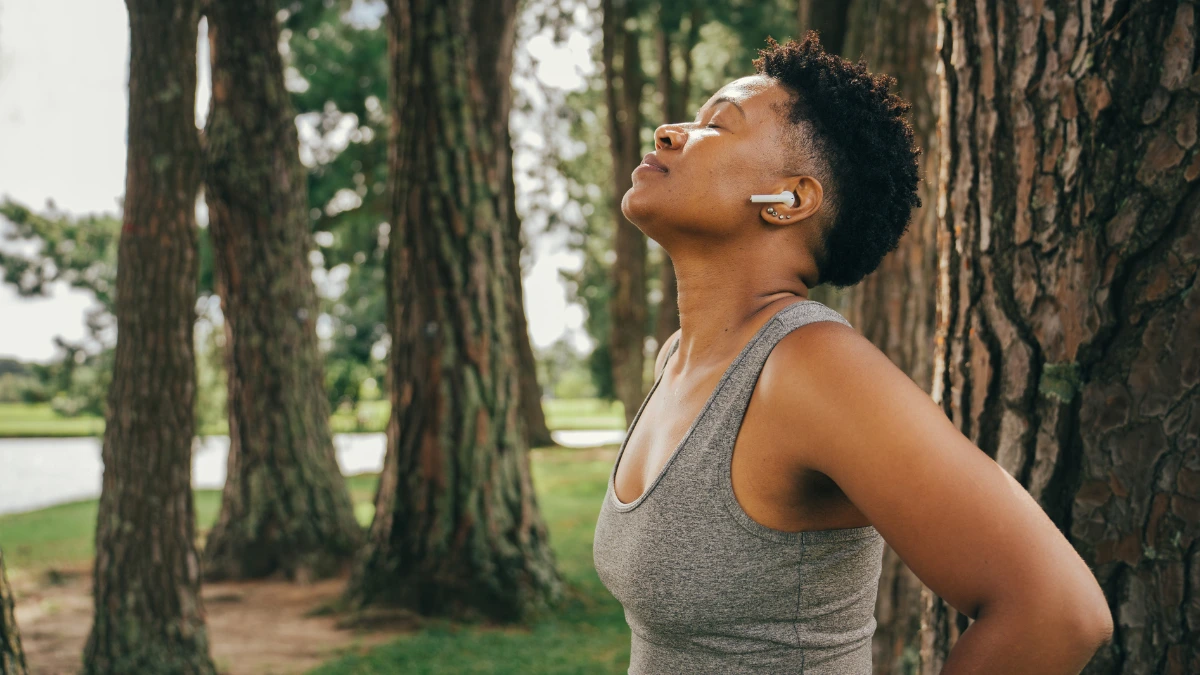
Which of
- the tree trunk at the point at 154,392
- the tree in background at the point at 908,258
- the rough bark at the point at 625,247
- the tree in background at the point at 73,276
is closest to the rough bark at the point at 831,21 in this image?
the tree in background at the point at 908,258

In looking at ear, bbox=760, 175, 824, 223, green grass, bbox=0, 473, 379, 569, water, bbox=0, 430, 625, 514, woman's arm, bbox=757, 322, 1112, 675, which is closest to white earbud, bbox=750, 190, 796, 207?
ear, bbox=760, 175, 824, 223

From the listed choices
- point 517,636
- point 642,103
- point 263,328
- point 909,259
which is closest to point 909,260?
point 909,259

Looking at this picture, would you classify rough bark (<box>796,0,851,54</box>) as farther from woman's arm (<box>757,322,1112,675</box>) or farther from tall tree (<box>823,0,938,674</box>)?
woman's arm (<box>757,322,1112,675</box>)

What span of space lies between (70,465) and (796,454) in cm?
2264

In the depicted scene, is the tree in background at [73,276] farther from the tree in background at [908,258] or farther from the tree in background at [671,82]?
the tree in background at [908,258]

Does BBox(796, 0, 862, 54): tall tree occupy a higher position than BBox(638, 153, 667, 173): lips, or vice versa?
BBox(796, 0, 862, 54): tall tree

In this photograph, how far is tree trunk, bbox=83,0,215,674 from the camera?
4820 mm

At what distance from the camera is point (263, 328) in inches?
329

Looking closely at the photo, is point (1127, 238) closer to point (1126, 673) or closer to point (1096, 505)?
A: point (1096, 505)

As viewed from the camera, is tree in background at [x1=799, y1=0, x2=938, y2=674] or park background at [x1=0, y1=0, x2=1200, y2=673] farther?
tree in background at [x1=799, y1=0, x2=938, y2=674]

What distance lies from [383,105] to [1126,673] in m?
17.8

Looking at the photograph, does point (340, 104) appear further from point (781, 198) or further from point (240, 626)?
point (781, 198)

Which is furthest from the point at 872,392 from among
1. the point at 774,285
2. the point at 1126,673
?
the point at 1126,673

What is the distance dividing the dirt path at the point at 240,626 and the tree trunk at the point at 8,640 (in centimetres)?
354
